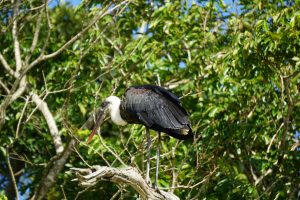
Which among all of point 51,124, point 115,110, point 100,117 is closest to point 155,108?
point 115,110

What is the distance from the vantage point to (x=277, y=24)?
780 centimetres

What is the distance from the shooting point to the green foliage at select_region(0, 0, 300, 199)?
302 inches

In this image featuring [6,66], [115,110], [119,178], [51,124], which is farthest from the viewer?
[6,66]

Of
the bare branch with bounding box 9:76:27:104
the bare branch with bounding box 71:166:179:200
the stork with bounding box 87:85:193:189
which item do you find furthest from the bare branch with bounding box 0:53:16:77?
the bare branch with bounding box 71:166:179:200

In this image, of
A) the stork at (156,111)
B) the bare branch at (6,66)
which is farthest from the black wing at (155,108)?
the bare branch at (6,66)

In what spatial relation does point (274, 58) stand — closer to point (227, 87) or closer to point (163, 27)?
point (227, 87)

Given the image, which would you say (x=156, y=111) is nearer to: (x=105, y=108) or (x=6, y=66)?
(x=105, y=108)

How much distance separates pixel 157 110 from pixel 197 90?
1.89 metres

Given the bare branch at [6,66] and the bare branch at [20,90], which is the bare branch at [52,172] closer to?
the bare branch at [20,90]

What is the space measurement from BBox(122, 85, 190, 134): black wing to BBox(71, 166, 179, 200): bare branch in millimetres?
716

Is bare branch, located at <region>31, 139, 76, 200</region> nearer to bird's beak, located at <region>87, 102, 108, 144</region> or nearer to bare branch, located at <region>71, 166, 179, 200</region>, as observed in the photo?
bird's beak, located at <region>87, 102, 108, 144</region>

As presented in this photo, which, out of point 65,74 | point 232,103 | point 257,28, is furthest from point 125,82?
point 257,28

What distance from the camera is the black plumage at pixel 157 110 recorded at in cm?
659

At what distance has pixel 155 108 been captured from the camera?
673 centimetres
